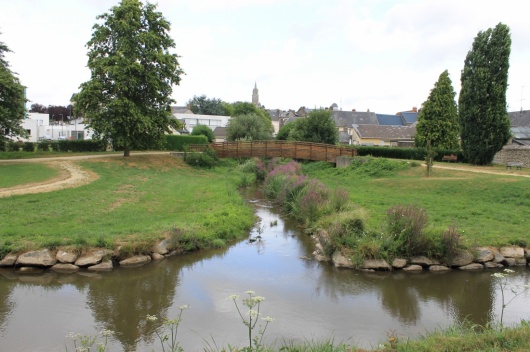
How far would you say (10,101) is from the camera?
79.9 ft

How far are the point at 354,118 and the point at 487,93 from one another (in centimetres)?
5606

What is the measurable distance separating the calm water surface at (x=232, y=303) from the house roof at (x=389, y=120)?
76876 mm

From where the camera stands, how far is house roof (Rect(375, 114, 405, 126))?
278 feet

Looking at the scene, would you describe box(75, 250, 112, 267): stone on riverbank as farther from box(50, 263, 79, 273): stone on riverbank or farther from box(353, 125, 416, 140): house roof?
box(353, 125, 416, 140): house roof

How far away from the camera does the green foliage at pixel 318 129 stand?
4007 centimetres

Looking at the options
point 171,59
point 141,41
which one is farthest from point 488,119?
point 141,41

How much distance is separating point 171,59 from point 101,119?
6745 millimetres

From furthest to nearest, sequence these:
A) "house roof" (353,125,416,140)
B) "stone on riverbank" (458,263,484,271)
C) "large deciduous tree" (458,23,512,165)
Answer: "house roof" (353,125,416,140) → "large deciduous tree" (458,23,512,165) → "stone on riverbank" (458,263,484,271)

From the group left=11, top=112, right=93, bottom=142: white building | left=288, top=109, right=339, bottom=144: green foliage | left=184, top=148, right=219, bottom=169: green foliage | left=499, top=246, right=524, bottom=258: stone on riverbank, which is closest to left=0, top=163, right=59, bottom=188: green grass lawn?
left=184, top=148, right=219, bottom=169: green foliage

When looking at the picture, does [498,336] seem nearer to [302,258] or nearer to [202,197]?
[302,258]

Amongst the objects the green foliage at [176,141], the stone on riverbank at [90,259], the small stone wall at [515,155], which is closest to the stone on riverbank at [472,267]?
the stone on riverbank at [90,259]

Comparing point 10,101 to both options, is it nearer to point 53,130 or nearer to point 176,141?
point 176,141

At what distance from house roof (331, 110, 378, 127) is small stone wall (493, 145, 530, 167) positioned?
164ft

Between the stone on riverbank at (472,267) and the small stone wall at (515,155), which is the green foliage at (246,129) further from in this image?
the stone on riverbank at (472,267)
